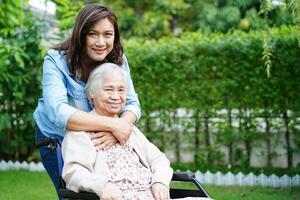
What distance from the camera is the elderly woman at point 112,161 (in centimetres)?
288

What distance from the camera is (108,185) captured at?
9.27ft

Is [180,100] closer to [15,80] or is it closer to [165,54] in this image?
[165,54]

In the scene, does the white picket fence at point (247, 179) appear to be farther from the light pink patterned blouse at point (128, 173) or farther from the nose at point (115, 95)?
the nose at point (115, 95)

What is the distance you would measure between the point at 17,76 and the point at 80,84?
4.12 meters

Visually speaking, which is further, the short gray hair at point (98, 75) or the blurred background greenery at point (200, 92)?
the blurred background greenery at point (200, 92)

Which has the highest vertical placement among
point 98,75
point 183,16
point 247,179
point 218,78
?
point 183,16

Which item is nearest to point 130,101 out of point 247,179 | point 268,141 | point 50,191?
point 50,191

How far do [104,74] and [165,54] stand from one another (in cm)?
417

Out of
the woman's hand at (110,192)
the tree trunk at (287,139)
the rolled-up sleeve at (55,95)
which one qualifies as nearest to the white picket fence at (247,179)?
the tree trunk at (287,139)

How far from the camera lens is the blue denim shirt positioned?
3.06 m

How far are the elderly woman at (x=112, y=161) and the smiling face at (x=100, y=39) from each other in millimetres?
76

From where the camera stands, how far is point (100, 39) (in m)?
3.13

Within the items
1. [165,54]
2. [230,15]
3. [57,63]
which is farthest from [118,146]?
[230,15]

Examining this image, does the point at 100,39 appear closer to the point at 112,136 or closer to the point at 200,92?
the point at 112,136
